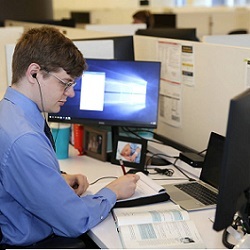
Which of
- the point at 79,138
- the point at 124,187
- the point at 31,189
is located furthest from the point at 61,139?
the point at 31,189

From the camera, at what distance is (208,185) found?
1933 mm

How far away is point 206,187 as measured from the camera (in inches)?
75.7

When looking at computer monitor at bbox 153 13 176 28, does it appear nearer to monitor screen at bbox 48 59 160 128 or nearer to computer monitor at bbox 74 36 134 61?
computer monitor at bbox 74 36 134 61

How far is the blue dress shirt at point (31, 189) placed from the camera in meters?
1.47

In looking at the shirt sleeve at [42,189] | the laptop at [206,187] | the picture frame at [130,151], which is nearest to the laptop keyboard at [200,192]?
the laptop at [206,187]

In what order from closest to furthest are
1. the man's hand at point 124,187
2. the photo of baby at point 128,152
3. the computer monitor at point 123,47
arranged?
the man's hand at point 124,187 → the photo of baby at point 128,152 → the computer monitor at point 123,47

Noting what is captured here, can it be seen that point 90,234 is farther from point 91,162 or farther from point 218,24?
point 218,24

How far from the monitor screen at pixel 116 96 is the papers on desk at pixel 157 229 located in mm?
652

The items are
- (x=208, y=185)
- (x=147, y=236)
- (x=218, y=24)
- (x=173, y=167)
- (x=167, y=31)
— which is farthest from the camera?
(x=218, y=24)

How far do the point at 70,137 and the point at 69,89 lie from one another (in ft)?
2.97

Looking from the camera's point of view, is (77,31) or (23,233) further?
(77,31)

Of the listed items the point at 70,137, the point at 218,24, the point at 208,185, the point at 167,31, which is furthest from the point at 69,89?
the point at 218,24

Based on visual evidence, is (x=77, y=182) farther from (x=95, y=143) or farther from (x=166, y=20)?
(x=166, y=20)

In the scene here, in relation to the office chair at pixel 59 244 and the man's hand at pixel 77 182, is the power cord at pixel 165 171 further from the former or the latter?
the office chair at pixel 59 244
